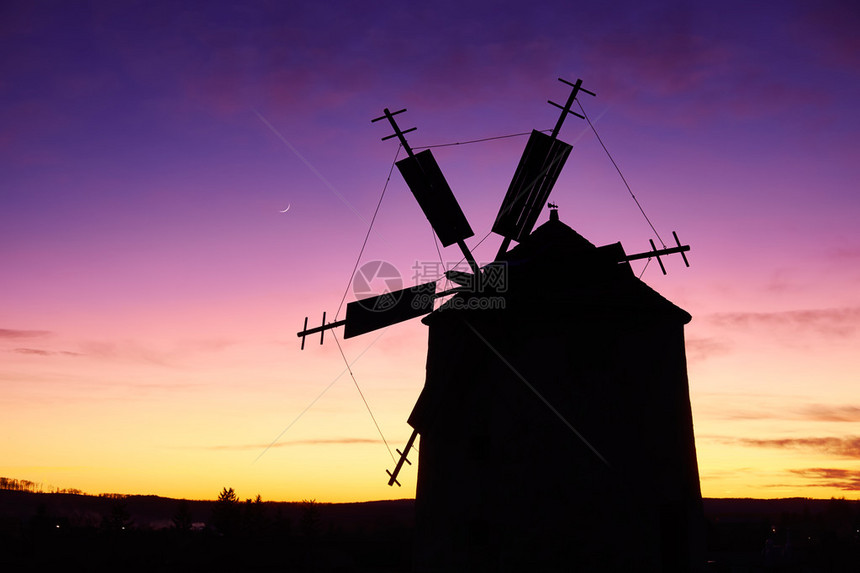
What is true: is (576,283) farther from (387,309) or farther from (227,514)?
(227,514)

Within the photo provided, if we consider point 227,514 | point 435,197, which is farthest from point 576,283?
point 227,514

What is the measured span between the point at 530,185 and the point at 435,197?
175cm

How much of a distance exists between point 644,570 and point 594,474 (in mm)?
1453

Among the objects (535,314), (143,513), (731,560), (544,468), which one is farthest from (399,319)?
(143,513)

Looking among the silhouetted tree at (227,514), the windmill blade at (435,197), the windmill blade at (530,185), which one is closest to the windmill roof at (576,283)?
the windmill blade at (530,185)

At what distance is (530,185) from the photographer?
13445 mm

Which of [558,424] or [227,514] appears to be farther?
[227,514]

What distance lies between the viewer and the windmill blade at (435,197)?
13.6m

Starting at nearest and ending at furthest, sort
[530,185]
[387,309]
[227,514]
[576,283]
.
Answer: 1. [576,283]
2. [387,309]
3. [530,185]
4. [227,514]

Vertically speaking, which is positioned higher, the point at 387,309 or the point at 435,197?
the point at 435,197

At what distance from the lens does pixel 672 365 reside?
37.6 ft

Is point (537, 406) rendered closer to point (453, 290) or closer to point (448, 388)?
point (448, 388)

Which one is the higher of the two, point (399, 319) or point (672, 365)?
point (399, 319)

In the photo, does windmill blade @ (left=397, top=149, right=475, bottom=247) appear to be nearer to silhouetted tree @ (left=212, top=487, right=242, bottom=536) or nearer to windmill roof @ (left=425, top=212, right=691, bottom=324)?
windmill roof @ (left=425, top=212, right=691, bottom=324)
